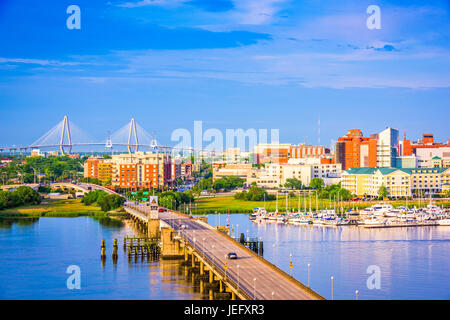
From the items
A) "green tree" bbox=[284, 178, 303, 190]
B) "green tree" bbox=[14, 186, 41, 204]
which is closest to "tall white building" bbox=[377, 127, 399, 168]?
"green tree" bbox=[284, 178, 303, 190]

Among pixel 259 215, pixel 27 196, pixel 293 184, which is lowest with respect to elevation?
pixel 259 215

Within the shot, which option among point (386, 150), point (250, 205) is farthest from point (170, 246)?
point (386, 150)

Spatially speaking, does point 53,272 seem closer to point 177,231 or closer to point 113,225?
point 177,231

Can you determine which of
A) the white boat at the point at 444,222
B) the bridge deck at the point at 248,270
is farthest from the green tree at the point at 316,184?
the bridge deck at the point at 248,270

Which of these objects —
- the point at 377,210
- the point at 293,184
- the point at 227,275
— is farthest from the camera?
the point at 293,184

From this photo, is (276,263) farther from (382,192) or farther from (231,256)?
(382,192)

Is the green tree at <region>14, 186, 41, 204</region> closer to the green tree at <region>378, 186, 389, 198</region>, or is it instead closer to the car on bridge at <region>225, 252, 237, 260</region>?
the green tree at <region>378, 186, 389, 198</region>

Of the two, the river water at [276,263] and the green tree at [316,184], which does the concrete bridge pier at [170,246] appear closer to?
the river water at [276,263]
